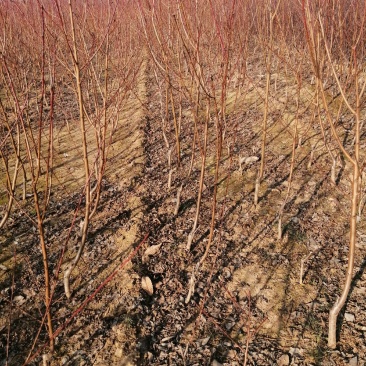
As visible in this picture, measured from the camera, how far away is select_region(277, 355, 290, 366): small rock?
2.16 m

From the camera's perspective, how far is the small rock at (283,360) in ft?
7.09

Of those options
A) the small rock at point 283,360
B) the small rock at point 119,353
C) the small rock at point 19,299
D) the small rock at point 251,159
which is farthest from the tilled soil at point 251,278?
the small rock at point 19,299

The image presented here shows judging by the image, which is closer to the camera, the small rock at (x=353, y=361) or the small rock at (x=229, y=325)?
the small rock at (x=353, y=361)

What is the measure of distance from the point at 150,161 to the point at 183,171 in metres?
0.65

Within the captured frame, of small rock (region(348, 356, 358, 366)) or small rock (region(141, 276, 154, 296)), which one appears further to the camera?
small rock (region(141, 276, 154, 296))

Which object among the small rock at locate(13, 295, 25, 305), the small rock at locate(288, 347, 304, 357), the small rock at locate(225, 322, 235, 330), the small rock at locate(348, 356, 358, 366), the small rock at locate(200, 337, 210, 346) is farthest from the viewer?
the small rock at locate(13, 295, 25, 305)

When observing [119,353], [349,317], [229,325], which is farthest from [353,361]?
[119,353]

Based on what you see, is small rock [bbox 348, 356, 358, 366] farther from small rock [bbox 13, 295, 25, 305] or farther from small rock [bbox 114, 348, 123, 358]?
small rock [bbox 13, 295, 25, 305]

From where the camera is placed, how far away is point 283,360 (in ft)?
7.14

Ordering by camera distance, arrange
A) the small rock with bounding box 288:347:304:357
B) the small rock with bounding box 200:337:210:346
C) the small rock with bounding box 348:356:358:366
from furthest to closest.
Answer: the small rock with bounding box 200:337:210:346, the small rock with bounding box 288:347:304:357, the small rock with bounding box 348:356:358:366

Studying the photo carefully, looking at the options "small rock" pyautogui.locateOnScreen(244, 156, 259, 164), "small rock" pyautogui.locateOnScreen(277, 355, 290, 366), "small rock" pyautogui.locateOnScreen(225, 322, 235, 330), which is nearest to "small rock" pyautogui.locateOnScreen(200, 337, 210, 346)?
"small rock" pyautogui.locateOnScreen(225, 322, 235, 330)

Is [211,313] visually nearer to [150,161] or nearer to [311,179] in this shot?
[311,179]

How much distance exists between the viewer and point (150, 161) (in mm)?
4941

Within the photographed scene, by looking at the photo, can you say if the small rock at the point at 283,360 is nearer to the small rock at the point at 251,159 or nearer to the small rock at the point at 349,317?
the small rock at the point at 349,317
